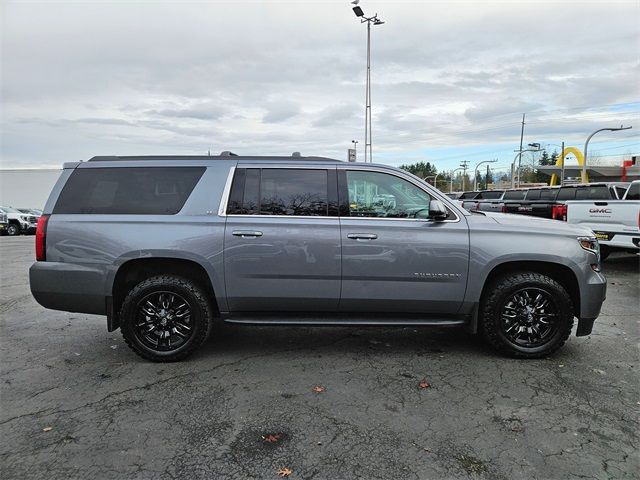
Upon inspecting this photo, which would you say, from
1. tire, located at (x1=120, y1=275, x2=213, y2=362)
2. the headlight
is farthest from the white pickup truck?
tire, located at (x1=120, y1=275, x2=213, y2=362)

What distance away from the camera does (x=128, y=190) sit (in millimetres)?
4508

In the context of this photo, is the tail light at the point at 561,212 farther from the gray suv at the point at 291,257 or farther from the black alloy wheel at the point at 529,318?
the black alloy wheel at the point at 529,318

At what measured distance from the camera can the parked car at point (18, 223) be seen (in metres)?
22.4

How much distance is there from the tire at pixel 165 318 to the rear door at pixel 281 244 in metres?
0.34

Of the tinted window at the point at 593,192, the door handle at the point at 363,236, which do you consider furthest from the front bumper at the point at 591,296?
the tinted window at the point at 593,192

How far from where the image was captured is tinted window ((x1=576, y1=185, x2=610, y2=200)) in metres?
12.8

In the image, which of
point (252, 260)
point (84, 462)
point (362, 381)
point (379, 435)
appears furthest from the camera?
point (252, 260)

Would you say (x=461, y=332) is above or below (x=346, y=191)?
below

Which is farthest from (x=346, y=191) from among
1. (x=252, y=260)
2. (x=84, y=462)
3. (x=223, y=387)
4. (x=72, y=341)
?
(x=72, y=341)

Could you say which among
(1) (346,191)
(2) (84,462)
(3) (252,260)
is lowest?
(2) (84,462)

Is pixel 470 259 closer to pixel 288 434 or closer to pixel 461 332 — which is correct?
pixel 461 332

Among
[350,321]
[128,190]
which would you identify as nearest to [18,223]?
[128,190]

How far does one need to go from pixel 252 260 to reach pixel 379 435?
1.95 metres

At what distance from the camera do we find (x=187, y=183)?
4.51 m
